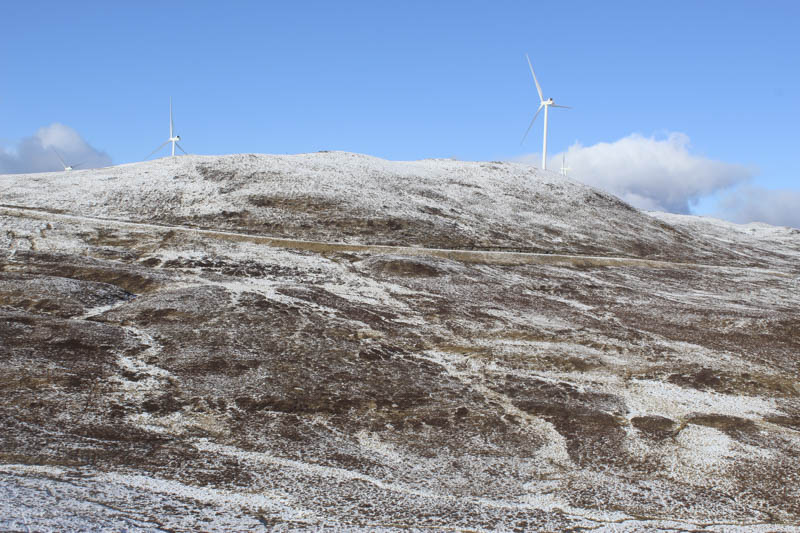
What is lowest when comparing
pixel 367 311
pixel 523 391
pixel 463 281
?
pixel 523 391

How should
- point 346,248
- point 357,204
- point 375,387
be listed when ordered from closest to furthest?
point 375,387
point 346,248
point 357,204

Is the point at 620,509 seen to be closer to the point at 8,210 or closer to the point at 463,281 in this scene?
the point at 463,281

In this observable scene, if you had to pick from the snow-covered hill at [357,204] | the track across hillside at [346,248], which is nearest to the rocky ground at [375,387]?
the track across hillside at [346,248]

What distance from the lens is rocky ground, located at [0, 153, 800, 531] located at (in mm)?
14414

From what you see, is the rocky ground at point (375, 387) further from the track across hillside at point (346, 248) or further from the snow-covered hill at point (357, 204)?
the snow-covered hill at point (357, 204)

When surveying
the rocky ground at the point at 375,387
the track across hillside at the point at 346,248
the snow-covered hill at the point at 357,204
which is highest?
the snow-covered hill at the point at 357,204

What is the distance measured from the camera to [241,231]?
6325 centimetres

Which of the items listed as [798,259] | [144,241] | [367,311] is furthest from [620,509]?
[798,259]

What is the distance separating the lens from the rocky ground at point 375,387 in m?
14.4

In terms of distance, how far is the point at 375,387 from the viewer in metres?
24.7

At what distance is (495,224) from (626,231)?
22228 mm

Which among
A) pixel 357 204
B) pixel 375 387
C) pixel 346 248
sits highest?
pixel 357 204

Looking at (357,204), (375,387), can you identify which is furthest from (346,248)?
(375,387)

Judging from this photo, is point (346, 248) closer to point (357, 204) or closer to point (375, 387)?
point (357, 204)
